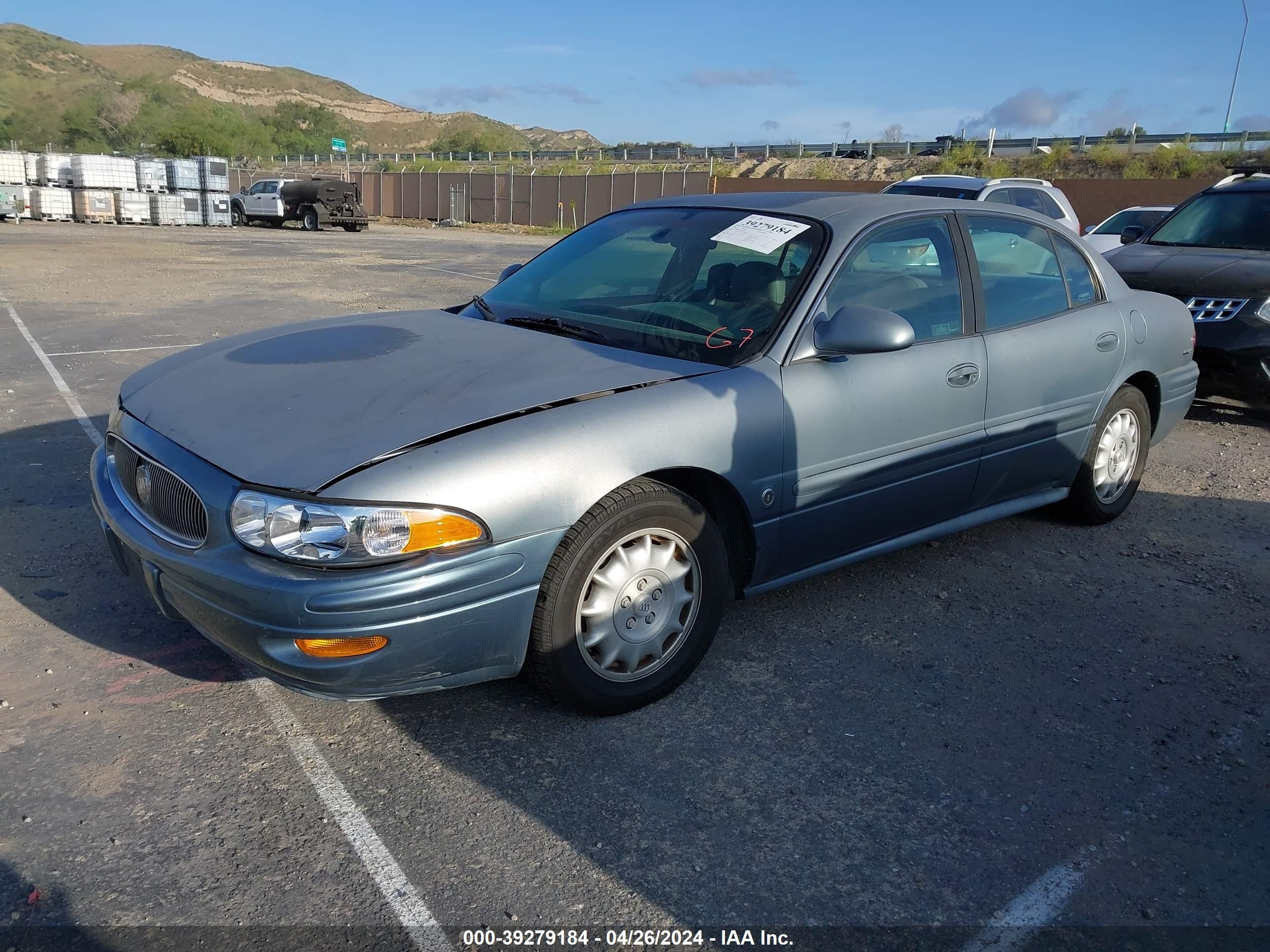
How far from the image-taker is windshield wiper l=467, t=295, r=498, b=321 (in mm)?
4023

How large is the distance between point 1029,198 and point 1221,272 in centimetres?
527

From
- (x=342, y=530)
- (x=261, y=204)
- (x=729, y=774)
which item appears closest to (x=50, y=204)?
(x=261, y=204)

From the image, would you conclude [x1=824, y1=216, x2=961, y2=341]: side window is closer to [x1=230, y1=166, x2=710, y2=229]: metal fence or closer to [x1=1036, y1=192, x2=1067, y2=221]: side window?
[x1=1036, y1=192, x2=1067, y2=221]: side window

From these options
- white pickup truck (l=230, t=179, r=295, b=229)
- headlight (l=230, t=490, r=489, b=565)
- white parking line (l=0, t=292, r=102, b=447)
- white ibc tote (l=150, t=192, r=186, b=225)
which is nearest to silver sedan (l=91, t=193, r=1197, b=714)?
headlight (l=230, t=490, r=489, b=565)

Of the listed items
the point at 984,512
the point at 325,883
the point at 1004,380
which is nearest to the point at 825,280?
the point at 1004,380

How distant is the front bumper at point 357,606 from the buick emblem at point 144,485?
19 centimetres

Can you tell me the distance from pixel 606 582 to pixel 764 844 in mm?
873

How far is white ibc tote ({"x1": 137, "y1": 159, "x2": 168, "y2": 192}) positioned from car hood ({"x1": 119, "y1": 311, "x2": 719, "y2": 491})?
37719mm

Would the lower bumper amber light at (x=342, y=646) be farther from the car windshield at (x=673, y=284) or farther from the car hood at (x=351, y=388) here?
the car windshield at (x=673, y=284)

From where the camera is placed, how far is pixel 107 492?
131 inches

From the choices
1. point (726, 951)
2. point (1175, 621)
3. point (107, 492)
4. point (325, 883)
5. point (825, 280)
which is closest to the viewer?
point (726, 951)

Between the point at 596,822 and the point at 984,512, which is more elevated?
the point at 984,512

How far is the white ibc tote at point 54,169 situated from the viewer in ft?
118

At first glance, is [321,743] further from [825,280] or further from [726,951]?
[825,280]
